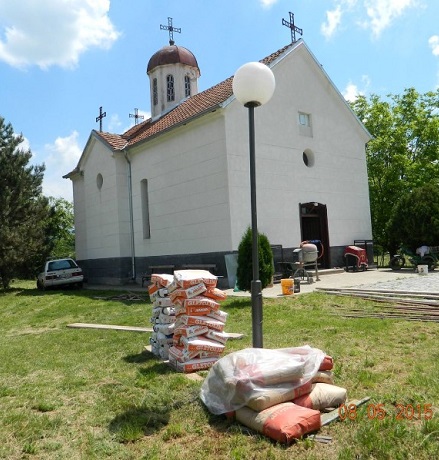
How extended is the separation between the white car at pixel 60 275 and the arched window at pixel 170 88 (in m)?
10.2

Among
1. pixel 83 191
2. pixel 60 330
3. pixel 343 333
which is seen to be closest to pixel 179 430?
pixel 343 333

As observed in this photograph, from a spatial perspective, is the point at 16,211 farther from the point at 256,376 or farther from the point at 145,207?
the point at 256,376

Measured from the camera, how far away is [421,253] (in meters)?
16.5

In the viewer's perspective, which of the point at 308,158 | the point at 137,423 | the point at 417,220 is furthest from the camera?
the point at 308,158

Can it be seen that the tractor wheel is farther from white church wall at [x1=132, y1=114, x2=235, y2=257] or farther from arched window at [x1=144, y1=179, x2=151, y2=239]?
arched window at [x1=144, y1=179, x2=151, y2=239]

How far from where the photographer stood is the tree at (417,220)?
17172 mm

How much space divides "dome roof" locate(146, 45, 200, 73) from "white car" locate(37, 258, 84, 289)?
11.7 metres

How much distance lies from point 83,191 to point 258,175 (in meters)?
13.3

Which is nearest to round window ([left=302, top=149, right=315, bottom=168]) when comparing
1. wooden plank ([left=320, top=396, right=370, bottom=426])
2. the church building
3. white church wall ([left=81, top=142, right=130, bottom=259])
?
the church building

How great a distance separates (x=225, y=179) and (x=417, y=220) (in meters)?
8.13

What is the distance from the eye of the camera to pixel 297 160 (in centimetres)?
1769

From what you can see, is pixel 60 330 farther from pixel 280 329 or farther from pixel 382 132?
pixel 382 132

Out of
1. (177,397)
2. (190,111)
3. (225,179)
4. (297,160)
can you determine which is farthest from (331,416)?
(190,111)

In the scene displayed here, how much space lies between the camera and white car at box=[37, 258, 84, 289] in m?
20.9
